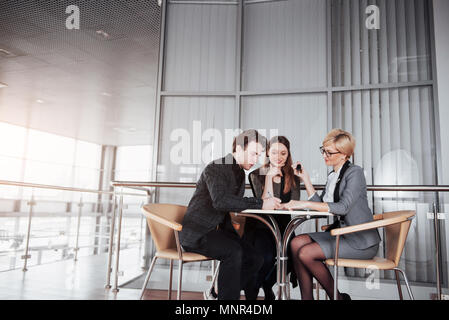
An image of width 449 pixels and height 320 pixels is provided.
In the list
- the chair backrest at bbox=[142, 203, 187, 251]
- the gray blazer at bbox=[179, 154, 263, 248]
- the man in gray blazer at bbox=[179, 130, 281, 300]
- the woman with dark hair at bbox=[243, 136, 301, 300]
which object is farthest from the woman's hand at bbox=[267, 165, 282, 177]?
the chair backrest at bbox=[142, 203, 187, 251]

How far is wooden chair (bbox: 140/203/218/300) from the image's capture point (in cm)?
215

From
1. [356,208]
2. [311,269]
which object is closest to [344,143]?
[356,208]

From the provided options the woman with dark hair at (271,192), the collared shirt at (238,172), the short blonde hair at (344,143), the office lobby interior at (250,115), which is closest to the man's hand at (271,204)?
the collared shirt at (238,172)

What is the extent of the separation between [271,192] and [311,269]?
2.16 feet

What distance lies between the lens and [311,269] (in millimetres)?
2117

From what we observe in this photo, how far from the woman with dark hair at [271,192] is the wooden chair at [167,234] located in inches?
17.9

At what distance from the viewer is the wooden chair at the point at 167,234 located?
215 centimetres

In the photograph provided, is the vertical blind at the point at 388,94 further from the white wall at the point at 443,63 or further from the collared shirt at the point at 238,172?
the collared shirt at the point at 238,172

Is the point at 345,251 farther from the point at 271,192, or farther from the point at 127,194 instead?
the point at 127,194

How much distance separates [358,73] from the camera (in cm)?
372

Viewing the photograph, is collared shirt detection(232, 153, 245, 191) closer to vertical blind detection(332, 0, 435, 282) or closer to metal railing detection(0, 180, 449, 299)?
metal railing detection(0, 180, 449, 299)

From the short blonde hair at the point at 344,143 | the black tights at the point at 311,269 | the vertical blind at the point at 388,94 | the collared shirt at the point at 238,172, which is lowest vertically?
the black tights at the point at 311,269
